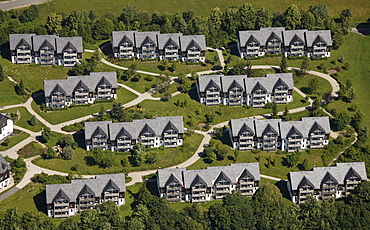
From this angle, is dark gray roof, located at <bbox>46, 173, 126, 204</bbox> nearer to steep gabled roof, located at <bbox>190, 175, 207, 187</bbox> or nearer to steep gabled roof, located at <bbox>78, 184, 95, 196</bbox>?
steep gabled roof, located at <bbox>78, 184, 95, 196</bbox>

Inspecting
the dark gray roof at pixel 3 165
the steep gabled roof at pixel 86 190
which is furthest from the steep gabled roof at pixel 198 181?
the dark gray roof at pixel 3 165

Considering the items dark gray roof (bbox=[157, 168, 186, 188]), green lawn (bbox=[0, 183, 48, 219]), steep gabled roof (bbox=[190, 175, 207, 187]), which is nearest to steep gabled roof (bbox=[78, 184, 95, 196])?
green lawn (bbox=[0, 183, 48, 219])

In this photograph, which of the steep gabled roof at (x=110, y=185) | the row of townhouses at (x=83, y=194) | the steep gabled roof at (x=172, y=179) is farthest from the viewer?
the steep gabled roof at (x=172, y=179)

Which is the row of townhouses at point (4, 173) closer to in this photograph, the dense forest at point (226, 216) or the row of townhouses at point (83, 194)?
the row of townhouses at point (83, 194)

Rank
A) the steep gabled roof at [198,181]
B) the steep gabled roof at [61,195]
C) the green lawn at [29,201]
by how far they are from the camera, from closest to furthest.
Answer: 1. the steep gabled roof at [61,195]
2. the green lawn at [29,201]
3. the steep gabled roof at [198,181]

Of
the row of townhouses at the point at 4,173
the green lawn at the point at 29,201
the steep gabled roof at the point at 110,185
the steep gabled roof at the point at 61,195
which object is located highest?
the row of townhouses at the point at 4,173

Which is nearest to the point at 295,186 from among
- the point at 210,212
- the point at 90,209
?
the point at 210,212
